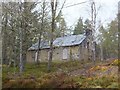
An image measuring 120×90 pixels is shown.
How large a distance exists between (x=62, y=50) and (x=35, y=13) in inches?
648

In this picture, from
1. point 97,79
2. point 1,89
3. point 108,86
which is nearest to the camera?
point 108,86

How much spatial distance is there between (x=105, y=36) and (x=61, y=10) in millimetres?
22694

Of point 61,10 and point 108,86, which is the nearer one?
point 108,86

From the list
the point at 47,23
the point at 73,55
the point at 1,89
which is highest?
the point at 47,23

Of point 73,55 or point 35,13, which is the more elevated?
point 35,13

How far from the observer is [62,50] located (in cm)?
3656

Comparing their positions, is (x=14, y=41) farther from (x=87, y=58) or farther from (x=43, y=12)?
(x=87, y=58)

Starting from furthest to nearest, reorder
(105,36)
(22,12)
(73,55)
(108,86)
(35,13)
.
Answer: (105,36), (73,55), (35,13), (22,12), (108,86)

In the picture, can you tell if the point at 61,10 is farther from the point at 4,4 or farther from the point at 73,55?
the point at 73,55

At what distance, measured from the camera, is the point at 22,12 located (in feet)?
57.8

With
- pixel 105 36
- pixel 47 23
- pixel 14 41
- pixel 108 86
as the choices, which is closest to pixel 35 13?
pixel 47 23

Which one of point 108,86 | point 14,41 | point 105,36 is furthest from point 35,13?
point 105,36

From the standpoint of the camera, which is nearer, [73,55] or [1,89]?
[1,89]

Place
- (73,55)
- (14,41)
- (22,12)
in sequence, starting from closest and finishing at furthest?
1. (22,12)
2. (14,41)
3. (73,55)
